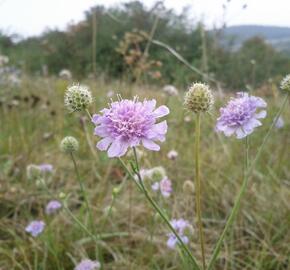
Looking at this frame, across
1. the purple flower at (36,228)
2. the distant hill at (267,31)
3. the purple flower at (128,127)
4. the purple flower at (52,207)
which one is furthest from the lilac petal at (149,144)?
the distant hill at (267,31)

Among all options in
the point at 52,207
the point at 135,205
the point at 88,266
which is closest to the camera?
the point at 88,266

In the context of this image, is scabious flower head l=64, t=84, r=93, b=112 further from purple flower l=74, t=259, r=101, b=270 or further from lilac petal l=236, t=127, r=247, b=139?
purple flower l=74, t=259, r=101, b=270

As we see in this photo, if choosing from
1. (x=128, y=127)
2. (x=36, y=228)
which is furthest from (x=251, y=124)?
(x=36, y=228)

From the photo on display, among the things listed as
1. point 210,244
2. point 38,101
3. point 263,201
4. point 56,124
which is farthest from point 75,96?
point 38,101

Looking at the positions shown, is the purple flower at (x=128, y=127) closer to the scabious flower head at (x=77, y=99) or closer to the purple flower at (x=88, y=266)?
the scabious flower head at (x=77, y=99)

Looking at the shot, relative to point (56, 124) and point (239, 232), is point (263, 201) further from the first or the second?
point (56, 124)

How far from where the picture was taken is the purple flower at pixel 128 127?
1124 millimetres

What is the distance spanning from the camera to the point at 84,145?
334 cm

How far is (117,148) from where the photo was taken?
112 centimetres

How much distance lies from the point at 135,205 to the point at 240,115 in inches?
48.4

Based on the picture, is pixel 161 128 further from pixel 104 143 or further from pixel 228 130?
pixel 228 130

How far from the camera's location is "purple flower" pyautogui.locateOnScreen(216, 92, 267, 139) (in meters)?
1.34

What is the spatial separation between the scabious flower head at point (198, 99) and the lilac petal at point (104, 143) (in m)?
0.19

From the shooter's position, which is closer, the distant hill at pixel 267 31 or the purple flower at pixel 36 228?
the purple flower at pixel 36 228
